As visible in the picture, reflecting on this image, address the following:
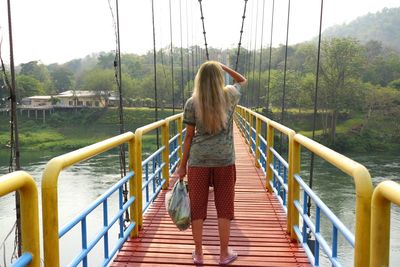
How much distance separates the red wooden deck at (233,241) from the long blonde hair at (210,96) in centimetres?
99

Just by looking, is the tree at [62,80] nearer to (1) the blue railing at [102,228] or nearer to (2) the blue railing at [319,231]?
(1) the blue railing at [102,228]

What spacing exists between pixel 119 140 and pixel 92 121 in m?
59.6

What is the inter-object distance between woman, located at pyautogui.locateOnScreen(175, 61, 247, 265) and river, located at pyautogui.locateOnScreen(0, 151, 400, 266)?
15.5 meters

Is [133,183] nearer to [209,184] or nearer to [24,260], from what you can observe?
[209,184]

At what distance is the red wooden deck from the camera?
9.55ft

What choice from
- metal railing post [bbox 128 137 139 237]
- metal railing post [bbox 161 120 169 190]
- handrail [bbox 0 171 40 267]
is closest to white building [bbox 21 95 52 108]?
metal railing post [bbox 161 120 169 190]

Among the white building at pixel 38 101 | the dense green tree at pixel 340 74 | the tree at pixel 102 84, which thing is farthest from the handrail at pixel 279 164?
the tree at pixel 102 84

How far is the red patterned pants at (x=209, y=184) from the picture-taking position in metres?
2.62

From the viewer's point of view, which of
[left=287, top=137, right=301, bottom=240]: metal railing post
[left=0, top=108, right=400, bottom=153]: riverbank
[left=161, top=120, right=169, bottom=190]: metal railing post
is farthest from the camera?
[left=0, top=108, right=400, bottom=153]: riverbank

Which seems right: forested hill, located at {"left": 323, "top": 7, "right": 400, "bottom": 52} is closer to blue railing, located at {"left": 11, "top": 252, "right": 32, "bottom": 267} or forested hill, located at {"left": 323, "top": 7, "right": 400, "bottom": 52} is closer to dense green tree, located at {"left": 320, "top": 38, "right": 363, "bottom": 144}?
dense green tree, located at {"left": 320, "top": 38, "right": 363, "bottom": 144}

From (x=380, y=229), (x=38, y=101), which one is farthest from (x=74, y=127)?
(x=380, y=229)

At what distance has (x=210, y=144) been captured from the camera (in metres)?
2.57

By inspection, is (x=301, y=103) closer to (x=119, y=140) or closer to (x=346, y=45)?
(x=346, y=45)

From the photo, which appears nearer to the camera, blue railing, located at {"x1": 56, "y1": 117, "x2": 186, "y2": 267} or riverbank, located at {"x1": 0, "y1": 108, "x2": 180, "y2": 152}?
blue railing, located at {"x1": 56, "y1": 117, "x2": 186, "y2": 267}
